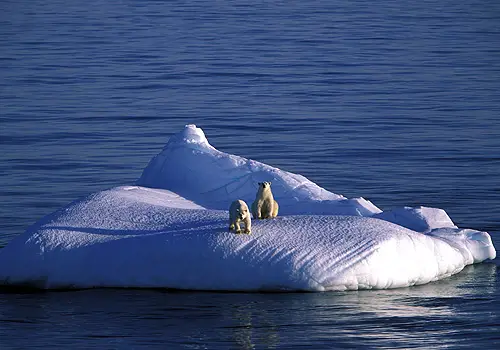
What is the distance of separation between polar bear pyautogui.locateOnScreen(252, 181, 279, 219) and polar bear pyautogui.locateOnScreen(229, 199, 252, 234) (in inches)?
19.3

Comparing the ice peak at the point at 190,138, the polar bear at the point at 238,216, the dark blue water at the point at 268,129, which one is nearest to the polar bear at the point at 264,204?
the polar bear at the point at 238,216

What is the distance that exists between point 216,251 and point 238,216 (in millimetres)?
387

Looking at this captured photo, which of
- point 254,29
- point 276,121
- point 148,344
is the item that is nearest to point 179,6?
point 254,29

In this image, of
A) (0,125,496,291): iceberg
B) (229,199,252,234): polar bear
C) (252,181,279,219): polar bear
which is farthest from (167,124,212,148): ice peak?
(229,199,252,234): polar bear

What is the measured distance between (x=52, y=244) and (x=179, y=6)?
161ft

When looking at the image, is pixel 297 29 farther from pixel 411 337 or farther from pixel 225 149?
pixel 411 337

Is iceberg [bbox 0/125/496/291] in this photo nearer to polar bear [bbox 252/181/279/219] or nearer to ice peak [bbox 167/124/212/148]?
polar bear [bbox 252/181/279/219]

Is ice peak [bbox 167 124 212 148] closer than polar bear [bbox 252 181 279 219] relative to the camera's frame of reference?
No

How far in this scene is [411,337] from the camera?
35.2ft

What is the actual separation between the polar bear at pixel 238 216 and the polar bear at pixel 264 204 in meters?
0.49

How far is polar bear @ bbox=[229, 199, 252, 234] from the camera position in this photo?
1205 centimetres

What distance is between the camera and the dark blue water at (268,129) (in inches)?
443

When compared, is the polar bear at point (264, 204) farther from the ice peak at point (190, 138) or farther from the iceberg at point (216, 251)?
the ice peak at point (190, 138)

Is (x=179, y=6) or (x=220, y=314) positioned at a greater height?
(x=179, y=6)
